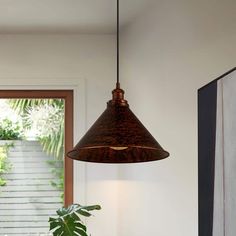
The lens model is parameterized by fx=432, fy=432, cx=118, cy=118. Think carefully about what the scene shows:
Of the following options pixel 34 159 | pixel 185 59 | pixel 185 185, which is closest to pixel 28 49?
pixel 34 159

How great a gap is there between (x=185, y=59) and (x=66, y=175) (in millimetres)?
1471

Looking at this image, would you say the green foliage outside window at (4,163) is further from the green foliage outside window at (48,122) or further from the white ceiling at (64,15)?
the white ceiling at (64,15)

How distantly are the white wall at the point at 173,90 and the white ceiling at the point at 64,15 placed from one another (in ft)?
0.54

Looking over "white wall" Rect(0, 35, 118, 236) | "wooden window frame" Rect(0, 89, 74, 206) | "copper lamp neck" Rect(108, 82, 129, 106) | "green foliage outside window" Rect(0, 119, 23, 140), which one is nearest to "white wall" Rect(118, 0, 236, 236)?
"white wall" Rect(0, 35, 118, 236)

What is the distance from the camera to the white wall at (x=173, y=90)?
2225mm

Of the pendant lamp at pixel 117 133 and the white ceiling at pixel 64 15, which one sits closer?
the pendant lamp at pixel 117 133

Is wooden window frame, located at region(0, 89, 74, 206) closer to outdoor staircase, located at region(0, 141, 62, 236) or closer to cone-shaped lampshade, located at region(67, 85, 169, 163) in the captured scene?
outdoor staircase, located at region(0, 141, 62, 236)

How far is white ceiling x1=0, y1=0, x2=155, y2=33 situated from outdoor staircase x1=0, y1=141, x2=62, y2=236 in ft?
2.99

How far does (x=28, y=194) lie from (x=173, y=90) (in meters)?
1.54

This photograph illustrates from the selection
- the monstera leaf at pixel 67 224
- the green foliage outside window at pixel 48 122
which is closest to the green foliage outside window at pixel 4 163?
the green foliage outside window at pixel 48 122

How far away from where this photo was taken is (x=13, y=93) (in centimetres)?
343

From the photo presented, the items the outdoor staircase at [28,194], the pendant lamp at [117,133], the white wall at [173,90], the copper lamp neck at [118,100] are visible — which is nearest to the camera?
the pendant lamp at [117,133]

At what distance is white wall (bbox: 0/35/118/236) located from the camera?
3.35m

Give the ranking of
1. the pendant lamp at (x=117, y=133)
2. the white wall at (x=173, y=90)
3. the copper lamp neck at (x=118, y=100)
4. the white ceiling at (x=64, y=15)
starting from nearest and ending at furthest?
1. the pendant lamp at (x=117, y=133)
2. the copper lamp neck at (x=118, y=100)
3. the white wall at (x=173, y=90)
4. the white ceiling at (x=64, y=15)
